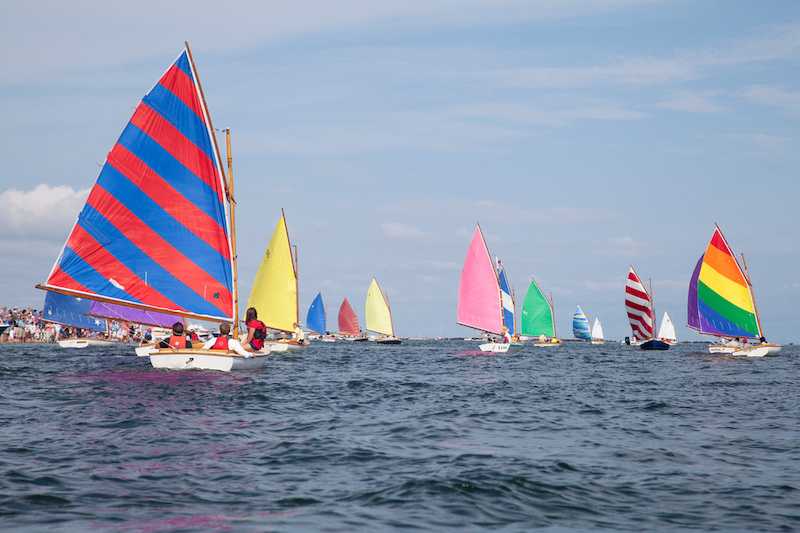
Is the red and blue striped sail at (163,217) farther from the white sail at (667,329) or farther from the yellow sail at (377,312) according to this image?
the white sail at (667,329)

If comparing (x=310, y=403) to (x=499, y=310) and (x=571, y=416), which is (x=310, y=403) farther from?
(x=499, y=310)

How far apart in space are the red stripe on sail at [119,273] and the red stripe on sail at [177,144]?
14.4ft

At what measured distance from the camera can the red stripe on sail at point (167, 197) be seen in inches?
1004

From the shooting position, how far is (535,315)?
103 m

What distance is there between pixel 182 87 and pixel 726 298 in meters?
42.6

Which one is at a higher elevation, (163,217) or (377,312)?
(163,217)

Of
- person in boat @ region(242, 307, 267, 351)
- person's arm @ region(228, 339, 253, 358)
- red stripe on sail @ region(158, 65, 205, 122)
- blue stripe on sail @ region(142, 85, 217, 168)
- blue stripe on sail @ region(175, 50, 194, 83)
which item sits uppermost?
blue stripe on sail @ region(175, 50, 194, 83)

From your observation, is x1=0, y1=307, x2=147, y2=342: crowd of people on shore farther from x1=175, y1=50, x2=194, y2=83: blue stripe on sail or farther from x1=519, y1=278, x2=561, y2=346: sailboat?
x1=519, y1=278, x2=561, y2=346: sailboat

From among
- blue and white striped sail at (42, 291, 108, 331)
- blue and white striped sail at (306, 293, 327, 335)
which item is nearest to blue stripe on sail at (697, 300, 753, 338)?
blue and white striped sail at (42, 291, 108, 331)

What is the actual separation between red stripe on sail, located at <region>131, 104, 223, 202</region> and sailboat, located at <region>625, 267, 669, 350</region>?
62169 mm

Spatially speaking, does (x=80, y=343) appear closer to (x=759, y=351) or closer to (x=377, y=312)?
(x=759, y=351)

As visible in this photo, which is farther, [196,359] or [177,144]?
[177,144]

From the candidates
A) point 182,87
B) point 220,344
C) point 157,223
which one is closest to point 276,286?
point 157,223

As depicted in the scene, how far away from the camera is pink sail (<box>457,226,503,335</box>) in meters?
54.0
